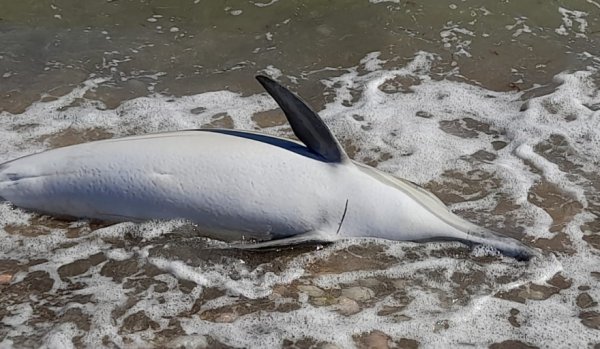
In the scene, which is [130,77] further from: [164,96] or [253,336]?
[253,336]

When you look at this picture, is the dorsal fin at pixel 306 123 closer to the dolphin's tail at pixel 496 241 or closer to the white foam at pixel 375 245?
the white foam at pixel 375 245

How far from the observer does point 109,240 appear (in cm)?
427

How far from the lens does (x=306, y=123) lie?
4.04m

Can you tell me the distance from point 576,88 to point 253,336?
12.8 ft

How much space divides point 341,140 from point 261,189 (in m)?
1.47

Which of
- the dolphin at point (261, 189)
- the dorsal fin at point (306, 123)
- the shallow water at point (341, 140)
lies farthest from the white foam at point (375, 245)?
the dorsal fin at point (306, 123)

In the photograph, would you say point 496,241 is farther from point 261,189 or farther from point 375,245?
point 261,189

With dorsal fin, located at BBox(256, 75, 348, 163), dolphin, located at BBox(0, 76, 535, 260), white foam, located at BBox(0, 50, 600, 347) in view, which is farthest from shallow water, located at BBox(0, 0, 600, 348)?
dorsal fin, located at BBox(256, 75, 348, 163)

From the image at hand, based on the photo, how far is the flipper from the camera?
3844 millimetres

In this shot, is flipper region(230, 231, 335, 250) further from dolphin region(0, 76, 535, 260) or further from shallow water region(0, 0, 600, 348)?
shallow water region(0, 0, 600, 348)

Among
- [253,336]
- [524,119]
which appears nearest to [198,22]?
[524,119]

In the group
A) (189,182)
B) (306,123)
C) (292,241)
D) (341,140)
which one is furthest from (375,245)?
(341,140)

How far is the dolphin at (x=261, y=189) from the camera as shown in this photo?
405 cm

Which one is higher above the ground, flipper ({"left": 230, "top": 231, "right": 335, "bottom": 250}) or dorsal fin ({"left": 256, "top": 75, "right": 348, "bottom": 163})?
dorsal fin ({"left": 256, "top": 75, "right": 348, "bottom": 163})
